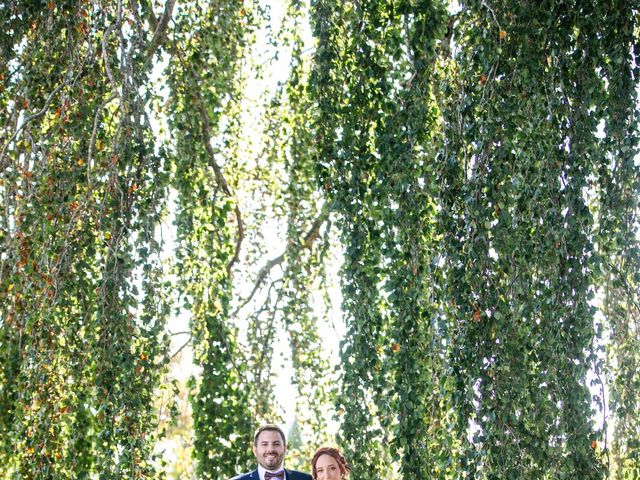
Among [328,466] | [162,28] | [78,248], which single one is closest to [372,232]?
[328,466]

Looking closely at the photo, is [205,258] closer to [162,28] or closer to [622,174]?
[162,28]

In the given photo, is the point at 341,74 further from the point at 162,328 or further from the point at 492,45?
the point at 162,328

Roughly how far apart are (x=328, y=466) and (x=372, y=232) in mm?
906

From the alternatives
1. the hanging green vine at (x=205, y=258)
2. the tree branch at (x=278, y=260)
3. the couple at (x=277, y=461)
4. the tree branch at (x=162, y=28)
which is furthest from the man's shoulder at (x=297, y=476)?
the tree branch at (x=278, y=260)

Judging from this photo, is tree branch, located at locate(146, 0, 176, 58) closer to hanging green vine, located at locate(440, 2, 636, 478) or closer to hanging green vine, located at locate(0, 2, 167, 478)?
hanging green vine, located at locate(0, 2, 167, 478)

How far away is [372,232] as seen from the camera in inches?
161

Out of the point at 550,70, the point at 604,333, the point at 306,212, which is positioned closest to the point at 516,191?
the point at 550,70

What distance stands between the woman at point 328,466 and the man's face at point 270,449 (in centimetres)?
13

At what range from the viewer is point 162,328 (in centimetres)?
421

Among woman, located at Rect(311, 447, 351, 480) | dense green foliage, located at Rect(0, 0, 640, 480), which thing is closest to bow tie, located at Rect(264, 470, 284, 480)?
woman, located at Rect(311, 447, 351, 480)

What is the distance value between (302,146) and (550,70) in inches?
88.6

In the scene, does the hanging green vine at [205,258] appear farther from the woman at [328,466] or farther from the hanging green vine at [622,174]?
the hanging green vine at [622,174]

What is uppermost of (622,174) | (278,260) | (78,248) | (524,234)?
(278,260)

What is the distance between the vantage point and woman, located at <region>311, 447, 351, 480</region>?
3686 mm
